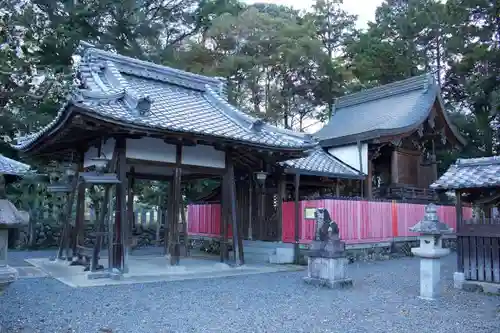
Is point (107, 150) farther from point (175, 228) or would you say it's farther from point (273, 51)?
point (273, 51)

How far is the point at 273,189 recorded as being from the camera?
566 inches

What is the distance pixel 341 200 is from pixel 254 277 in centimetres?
447

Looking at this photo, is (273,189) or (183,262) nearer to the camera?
(183,262)

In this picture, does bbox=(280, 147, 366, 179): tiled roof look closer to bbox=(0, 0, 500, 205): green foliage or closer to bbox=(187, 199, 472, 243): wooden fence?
bbox=(187, 199, 472, 243): wooden fence

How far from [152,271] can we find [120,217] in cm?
162

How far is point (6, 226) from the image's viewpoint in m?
4.62

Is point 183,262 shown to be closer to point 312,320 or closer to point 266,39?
point 312,320

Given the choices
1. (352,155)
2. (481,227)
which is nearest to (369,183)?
(352,155)

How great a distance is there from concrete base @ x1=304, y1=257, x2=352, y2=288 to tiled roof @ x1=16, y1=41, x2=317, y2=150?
323 centimetres

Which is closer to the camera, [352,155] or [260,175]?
[260,175]

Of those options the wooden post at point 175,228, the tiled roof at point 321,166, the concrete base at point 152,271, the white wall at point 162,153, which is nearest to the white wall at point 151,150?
the white wall at point 162,153

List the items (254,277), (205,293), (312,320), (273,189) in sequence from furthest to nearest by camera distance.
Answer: (273,189) < (254,277) < (205,293) < (312,320)

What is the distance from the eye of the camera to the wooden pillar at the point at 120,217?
9305 millimetres

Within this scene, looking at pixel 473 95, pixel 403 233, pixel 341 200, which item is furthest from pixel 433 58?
pixel 341 200
